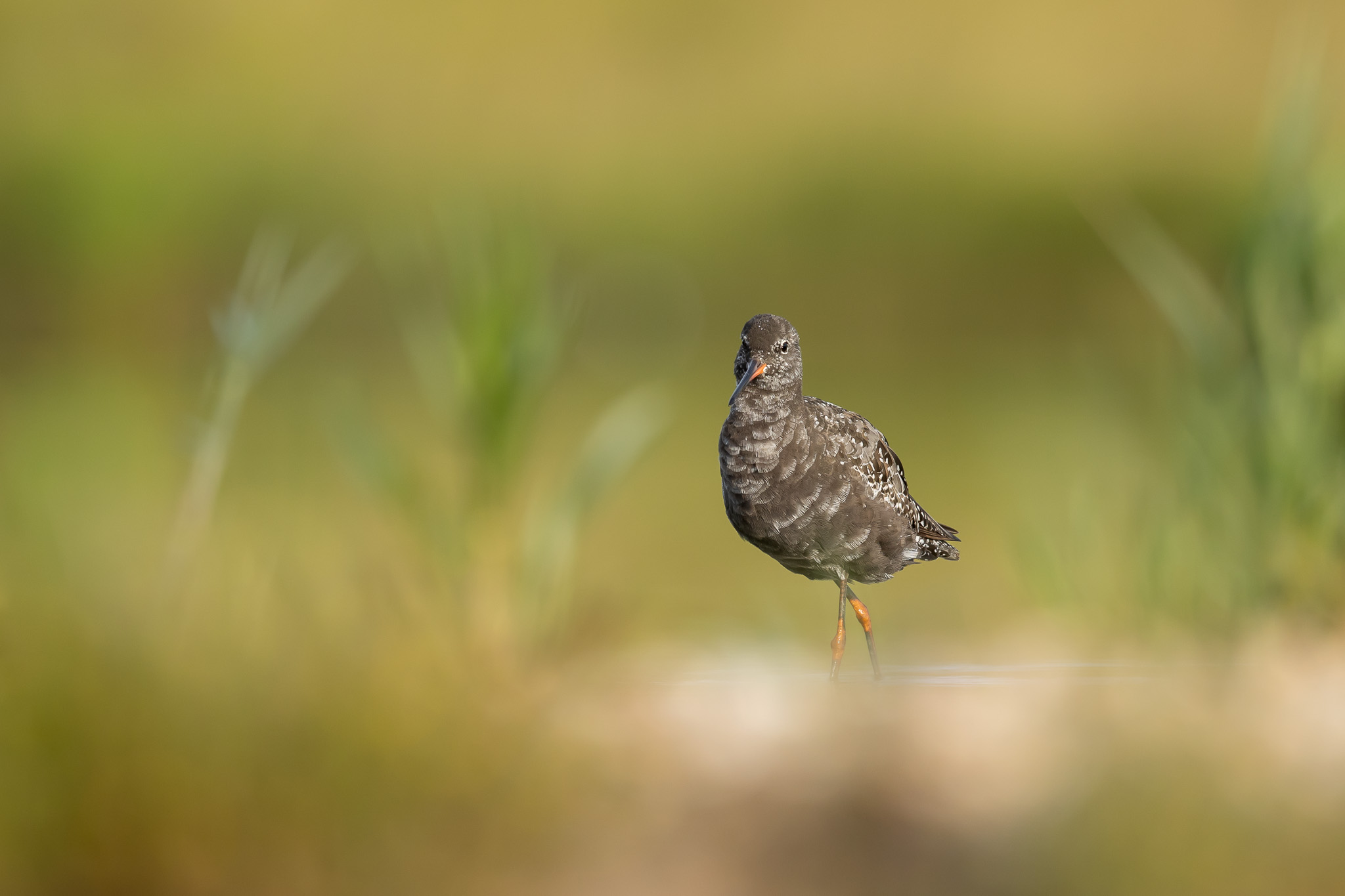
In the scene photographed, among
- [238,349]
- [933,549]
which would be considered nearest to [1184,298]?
[933,549]

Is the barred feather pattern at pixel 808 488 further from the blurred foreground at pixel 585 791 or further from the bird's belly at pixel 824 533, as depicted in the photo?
the blurred foreground at pixel 585 791

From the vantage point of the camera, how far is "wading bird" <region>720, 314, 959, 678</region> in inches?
134

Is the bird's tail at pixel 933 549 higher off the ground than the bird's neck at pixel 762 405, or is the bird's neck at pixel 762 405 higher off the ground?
the bird's tail at pixel 933 549

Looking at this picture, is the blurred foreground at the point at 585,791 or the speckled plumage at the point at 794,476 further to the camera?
the blurred foreground at the point at 585,791

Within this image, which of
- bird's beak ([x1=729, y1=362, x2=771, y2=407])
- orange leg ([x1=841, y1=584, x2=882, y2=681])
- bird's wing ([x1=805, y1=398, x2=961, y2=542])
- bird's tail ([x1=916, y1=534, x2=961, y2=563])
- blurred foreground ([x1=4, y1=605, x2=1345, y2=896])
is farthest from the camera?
orange leg ([x1=841, y1=584, x2=882, y2=681])

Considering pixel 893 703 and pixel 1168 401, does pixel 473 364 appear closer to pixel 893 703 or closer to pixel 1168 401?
pixel 893 703

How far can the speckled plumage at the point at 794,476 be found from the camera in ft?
11.1

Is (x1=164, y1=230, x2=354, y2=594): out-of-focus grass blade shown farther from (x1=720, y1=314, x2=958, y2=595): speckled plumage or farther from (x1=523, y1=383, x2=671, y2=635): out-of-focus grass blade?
(x1=720, y1=314, x2=958, y2=595): speckled plumage

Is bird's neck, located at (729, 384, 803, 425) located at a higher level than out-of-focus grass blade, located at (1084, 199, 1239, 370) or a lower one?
lower

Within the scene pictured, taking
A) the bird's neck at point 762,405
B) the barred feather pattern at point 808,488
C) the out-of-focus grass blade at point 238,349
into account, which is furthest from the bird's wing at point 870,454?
the out-of-focus grass blade at point 238,349

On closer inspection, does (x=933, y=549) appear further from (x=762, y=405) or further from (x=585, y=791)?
(x=585, y=791)

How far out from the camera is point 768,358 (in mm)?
3357

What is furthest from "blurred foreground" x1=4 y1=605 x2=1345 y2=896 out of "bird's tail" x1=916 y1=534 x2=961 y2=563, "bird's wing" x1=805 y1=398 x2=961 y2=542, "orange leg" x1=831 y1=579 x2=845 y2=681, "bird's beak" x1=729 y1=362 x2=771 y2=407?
"bird's beak" x1=729 y1=362 x2=771 y2=407

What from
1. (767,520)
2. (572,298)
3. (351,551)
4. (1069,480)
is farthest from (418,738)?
(1069,480)
